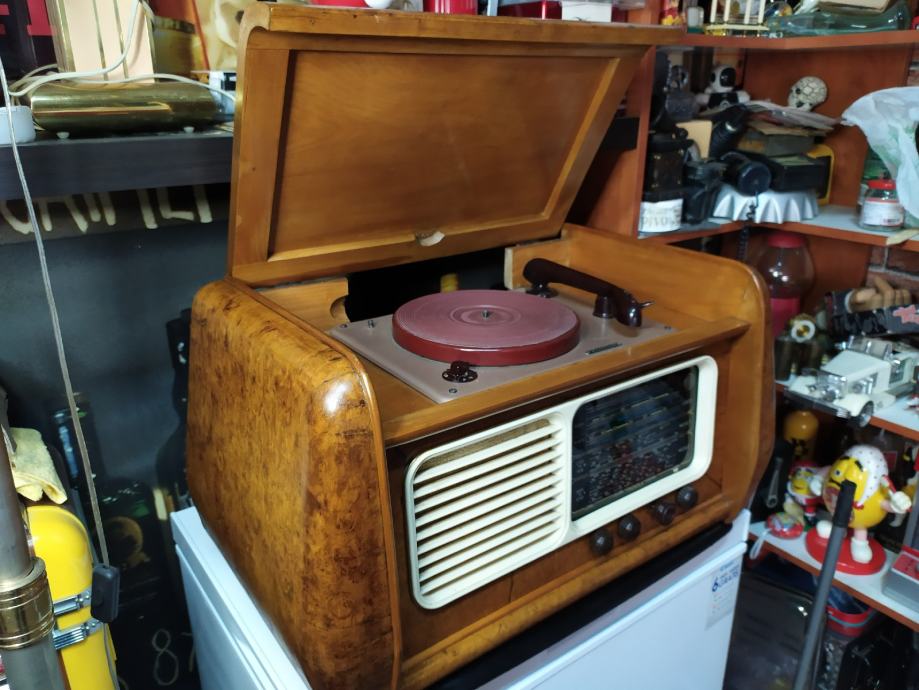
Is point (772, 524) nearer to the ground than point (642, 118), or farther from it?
nearer to the ground

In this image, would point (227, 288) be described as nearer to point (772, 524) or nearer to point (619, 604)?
point (619, 604)

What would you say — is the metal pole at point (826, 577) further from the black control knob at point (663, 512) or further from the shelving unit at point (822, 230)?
the shelving unit at point (822, 230)

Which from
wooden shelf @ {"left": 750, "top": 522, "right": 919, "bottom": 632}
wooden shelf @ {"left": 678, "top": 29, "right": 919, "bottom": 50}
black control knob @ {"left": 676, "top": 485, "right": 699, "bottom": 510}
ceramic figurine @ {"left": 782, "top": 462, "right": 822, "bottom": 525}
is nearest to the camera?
black control knob @ {"left": 676, "top": 485, "right": 699, "bottom": 510}

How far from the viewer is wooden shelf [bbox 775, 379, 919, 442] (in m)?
1.45

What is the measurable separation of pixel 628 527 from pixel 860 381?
0.87 m

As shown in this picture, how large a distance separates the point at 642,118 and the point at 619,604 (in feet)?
2.96

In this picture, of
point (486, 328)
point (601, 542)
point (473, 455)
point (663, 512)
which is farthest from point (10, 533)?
point (663, 512)

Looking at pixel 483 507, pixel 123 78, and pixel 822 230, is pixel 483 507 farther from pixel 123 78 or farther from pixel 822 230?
pixel 822 230

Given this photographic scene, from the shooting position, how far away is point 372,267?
3.70ft

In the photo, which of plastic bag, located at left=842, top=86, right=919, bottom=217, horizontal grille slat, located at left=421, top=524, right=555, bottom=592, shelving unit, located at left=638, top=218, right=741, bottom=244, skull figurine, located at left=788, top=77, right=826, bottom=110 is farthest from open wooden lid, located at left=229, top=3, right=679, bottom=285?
skull figurine, located at left=788, top=77, right=826, bottom=110

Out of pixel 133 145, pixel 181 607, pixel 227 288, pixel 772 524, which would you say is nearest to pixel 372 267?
pixel 227 288

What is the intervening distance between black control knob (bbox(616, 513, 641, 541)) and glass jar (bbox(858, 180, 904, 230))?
102 centimetres

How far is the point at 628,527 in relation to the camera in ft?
3.28

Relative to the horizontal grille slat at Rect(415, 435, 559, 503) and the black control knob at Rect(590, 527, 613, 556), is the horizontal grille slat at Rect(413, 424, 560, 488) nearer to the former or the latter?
the horizontal grille slat at Rect(415, 435, 559, 503)
